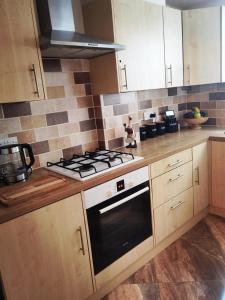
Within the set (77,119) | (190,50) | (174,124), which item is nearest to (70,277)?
(77,119)

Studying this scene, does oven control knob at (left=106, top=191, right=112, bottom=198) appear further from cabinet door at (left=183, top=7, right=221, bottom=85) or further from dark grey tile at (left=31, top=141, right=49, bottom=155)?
cabinet door at (left=183, top=7, right=221, bottom=85)

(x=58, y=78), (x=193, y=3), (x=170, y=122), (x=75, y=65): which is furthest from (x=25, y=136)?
(x=193, y=3)

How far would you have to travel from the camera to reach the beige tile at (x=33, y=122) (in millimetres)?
1831

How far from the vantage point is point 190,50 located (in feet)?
8.51

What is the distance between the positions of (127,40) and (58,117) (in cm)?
83

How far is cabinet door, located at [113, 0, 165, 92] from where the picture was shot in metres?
1.96

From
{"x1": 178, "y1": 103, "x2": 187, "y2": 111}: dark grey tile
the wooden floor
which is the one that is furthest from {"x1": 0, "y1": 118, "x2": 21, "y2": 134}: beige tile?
{"x1": 178, "y1": 103, "x2": 187, "y2": 111}: dark grey tile

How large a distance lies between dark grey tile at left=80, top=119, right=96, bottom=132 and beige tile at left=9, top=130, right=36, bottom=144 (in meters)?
0.45

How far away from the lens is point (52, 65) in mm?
1935

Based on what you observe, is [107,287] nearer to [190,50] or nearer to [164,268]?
[164,268]

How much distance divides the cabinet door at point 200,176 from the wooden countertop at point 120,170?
10 centimetres

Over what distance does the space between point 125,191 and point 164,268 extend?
76cm

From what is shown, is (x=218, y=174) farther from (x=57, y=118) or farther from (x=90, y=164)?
(x=57, y=118)

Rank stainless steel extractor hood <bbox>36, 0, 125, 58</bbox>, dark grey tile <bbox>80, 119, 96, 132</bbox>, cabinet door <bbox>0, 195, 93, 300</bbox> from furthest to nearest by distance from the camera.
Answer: dark grey tile <bbox>80, 119, 96, 132</bbox> < stainless steel extractor hood <bbox>36, 0, 125, 58</bbox> < cabinet door <bbox>0, 195, 93, 300</bbox>
